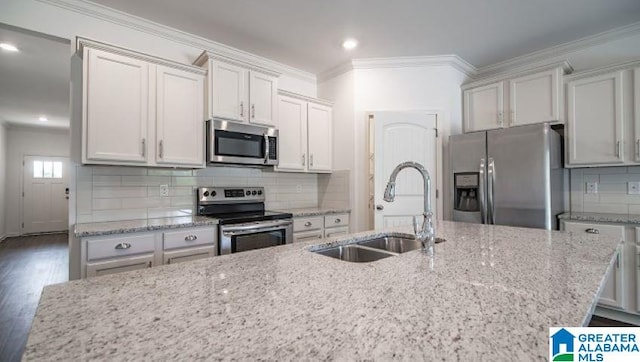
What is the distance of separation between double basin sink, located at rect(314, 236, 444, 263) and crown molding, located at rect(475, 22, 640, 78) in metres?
2.94

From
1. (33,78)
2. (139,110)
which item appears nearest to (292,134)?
(139,110)

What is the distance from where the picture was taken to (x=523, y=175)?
276cm

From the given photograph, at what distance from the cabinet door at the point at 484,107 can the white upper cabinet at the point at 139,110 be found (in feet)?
9.13

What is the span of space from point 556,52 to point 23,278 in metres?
6.60

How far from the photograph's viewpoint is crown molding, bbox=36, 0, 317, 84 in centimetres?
237

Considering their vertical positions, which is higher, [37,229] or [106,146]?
[106,146]

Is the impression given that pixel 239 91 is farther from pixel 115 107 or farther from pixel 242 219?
pixel 242 219

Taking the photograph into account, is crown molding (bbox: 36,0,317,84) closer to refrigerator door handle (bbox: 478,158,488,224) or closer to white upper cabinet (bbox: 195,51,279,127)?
white upper cabinet (bbox: 195,51,279,127)

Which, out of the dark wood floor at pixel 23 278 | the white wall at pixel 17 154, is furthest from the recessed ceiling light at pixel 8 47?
the white wall at pixel 17 154

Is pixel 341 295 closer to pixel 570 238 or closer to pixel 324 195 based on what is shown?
pixel 570 238

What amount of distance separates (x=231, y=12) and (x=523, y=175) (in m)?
2.85

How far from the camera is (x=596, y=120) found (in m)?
2.73

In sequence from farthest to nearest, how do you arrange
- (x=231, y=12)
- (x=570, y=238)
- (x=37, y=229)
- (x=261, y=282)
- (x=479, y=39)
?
(x=37, y=229)
(x=479, y=39)
(x=231, y=12)
(x=570, y=238)
(x=261, y=282)

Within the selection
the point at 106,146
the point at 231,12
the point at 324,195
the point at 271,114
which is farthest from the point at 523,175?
the point at 106,146
